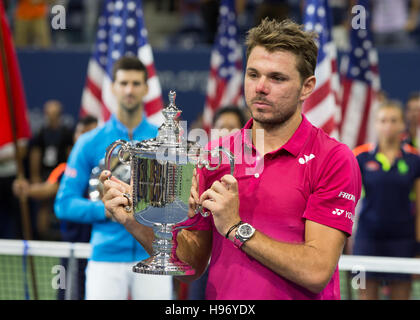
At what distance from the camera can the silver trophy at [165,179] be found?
2.60m

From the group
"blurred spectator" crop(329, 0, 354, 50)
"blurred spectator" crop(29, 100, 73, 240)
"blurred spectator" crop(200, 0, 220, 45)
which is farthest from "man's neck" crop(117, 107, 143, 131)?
"blurred spectator" crop(329, 0, 354, 50)

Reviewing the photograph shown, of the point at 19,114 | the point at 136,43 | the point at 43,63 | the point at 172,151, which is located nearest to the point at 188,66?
the point at 43,63

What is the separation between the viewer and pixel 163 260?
105 inches

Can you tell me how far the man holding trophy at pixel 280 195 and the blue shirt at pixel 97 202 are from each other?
2.14m

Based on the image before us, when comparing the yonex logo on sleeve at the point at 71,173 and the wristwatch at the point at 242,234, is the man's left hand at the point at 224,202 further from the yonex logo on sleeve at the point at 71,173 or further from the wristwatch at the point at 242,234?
the yonex logo on sleeve at the point at 71,173

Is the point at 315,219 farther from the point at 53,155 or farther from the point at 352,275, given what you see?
the point at 53,155

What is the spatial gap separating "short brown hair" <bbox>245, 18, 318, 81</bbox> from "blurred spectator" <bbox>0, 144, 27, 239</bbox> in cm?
779

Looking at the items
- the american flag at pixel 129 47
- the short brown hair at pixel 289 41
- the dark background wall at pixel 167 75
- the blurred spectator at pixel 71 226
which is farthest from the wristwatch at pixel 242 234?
the dark background wall at pixel 167 75

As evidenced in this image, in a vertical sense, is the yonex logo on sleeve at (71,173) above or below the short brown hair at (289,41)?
below

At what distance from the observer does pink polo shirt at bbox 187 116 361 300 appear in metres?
2.64

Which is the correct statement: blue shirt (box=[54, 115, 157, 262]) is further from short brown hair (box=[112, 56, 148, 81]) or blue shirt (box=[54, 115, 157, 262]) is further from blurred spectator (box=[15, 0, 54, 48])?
blurred spectator (box=[15, 0, 54, 48])

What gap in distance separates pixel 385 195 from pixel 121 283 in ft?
9.10

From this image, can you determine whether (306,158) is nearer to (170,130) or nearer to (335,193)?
(335,193)

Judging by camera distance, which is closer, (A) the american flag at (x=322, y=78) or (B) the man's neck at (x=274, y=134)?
(B) the man's neck at (x=274, y=134)
